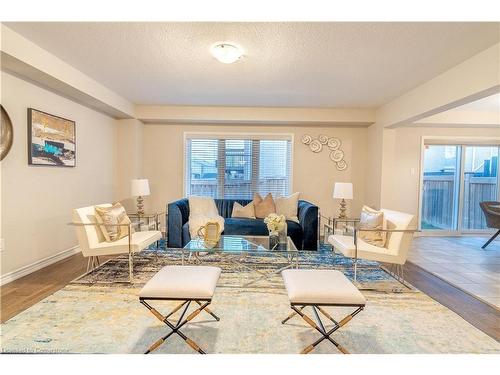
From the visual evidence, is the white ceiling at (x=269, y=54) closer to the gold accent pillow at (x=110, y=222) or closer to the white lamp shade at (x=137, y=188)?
the white lamp shade at (x=137, y=188)

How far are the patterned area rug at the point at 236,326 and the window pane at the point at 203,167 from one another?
2823mm

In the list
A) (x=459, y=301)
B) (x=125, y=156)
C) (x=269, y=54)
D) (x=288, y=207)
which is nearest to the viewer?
(x=459, y=301)

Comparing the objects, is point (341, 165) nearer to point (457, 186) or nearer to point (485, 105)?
point (485, 105)

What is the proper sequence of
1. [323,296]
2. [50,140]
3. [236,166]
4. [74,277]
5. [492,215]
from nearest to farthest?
1. [323,296]
2. [74,277]
3. [50,140]
4. [492,215]
5. [236,166]

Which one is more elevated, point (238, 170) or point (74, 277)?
point (238, 170)

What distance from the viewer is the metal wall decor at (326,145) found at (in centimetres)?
547

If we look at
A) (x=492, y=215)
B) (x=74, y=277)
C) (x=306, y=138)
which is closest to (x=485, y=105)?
(x=492, y=215)

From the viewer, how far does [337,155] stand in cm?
549

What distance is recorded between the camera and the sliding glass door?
5.70 m

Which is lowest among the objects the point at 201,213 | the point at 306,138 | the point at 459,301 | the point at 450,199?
the point at 459,301

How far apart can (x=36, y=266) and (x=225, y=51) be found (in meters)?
3.32

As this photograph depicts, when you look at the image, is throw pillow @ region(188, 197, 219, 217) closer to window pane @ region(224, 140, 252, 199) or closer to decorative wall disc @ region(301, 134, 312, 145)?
window pane @ region(224, 140, 252, 199)
